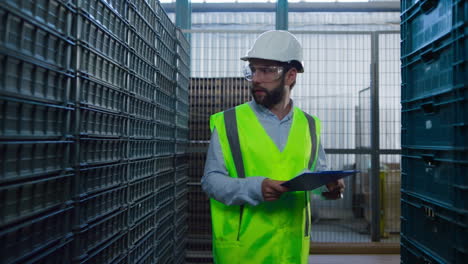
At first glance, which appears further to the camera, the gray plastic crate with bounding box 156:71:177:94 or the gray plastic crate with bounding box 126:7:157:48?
the gray plastic crate with bounding box 156:71:177:94

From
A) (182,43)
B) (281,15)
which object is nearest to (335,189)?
(182,43)

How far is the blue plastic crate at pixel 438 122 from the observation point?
128 centimetres

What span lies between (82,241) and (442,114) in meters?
1.60

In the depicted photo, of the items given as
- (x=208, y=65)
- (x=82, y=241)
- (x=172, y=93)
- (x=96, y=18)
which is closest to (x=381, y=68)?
(x=208, y=65)

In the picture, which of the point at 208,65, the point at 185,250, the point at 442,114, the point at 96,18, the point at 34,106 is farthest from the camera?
the point at 208,65

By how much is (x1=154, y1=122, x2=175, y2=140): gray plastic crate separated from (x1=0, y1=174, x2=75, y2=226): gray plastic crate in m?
1.35

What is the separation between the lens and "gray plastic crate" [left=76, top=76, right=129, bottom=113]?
1579 millimetres

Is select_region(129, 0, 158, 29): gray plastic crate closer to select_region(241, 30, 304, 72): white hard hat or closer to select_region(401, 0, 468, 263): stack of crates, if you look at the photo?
select_region(241, 30, 304, 72): white hard hat

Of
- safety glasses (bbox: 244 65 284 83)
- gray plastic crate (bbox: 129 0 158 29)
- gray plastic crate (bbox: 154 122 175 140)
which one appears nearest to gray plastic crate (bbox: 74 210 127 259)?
gray plastic crate (bbox: 154 122 175 140)

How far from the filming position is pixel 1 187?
3.49 feet

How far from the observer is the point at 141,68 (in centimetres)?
239

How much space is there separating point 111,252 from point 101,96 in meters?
0.83

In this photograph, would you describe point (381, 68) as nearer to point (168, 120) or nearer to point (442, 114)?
point (168, 120)

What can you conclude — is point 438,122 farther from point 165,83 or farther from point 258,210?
point 165,83
